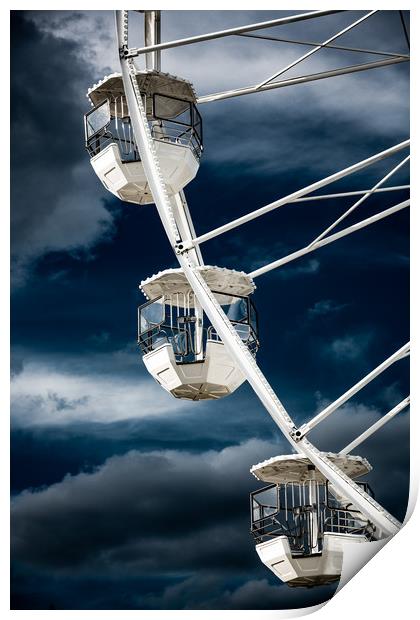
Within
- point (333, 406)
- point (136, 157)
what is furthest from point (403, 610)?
point (136, 157)

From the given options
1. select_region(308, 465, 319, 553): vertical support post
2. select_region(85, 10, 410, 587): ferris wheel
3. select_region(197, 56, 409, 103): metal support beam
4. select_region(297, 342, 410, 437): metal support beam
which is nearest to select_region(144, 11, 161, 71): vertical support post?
select_region(85, 10, 410, 587): ferris wheel

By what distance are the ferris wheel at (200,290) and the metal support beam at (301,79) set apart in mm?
15

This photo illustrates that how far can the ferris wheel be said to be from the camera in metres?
13.6

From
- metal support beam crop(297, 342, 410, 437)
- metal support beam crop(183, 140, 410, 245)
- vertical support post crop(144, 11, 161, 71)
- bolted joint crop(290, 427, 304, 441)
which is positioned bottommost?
bolted joint crop(290, 427, 304, 441)

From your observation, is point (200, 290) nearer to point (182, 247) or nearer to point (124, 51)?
point (182, 247)

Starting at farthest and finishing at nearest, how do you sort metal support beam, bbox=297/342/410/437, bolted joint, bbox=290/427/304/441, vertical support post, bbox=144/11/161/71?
vertical support post, bbox=144/11/161/71 → bolted joint, bbox=290/427/304/441 → metal support beam, bbox=297/342/410/437

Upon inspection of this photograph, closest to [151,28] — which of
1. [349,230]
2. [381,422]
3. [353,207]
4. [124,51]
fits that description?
[124,51]

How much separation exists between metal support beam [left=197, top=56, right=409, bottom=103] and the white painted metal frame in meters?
1.00

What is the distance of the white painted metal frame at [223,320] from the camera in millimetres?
12336

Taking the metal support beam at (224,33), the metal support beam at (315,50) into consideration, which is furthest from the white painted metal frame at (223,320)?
the metal support beam at (315,50)

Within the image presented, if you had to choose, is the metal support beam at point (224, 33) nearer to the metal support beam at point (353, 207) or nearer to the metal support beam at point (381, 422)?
the metal support beam at point (353, 207)

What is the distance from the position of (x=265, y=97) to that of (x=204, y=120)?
1.27 metres

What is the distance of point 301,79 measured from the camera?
1456 cm

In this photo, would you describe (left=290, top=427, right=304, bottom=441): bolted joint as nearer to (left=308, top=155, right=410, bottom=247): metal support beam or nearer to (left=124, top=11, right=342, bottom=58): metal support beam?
(left=308, top=155, right=410, bottom=247): metal support beam
